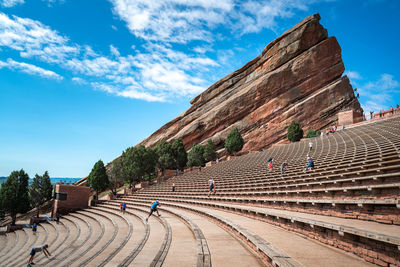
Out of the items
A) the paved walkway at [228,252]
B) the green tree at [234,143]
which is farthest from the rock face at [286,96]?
the paved walkway at [228,252]

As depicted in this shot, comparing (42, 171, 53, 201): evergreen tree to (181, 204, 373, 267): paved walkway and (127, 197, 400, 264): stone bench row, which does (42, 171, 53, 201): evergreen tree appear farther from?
(181, 204, 373, 267): paved walkway

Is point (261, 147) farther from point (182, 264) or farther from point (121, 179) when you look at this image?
point (182, 264)

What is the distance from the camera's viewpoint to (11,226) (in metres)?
28.6

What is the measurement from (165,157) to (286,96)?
103ft

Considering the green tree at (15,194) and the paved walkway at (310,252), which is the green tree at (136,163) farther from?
the paved walkway at (310,252)

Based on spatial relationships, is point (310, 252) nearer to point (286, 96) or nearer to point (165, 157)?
point (165, 157)

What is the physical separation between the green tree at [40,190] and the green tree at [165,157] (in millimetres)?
18260

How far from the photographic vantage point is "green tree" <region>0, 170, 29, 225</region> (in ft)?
113

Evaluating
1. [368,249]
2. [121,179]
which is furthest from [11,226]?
[368,249]

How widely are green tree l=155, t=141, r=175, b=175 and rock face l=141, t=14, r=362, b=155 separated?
1370 centimetres

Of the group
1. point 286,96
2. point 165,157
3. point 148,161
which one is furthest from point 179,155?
point 286,96

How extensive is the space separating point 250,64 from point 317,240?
64.9m

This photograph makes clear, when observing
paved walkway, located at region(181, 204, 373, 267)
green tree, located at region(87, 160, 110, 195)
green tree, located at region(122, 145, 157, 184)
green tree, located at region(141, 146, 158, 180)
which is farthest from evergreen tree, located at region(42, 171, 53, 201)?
paved walkway, located at region(181, 204, 373, 267)

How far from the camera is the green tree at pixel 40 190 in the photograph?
129ft
